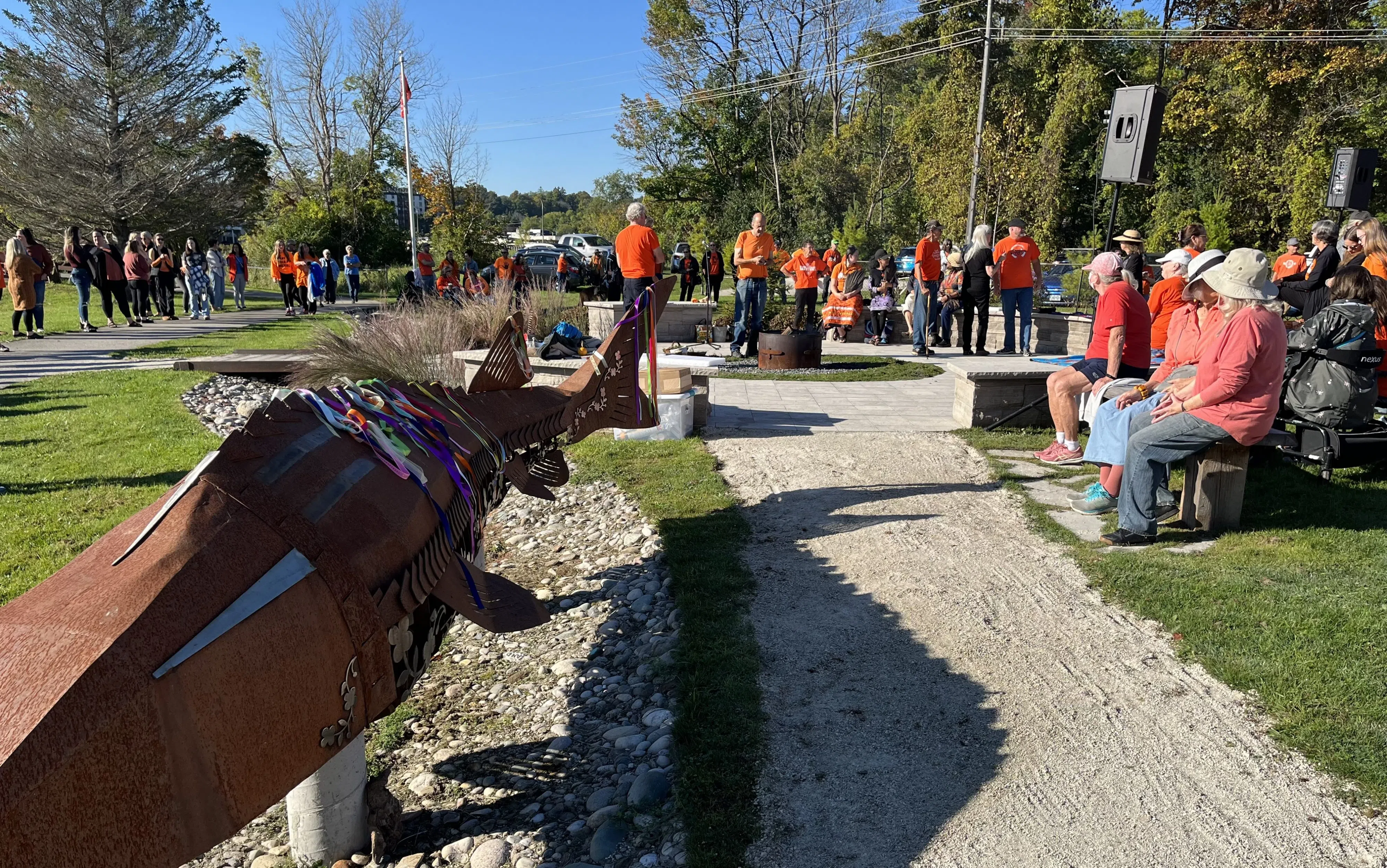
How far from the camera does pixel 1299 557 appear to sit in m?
4.86


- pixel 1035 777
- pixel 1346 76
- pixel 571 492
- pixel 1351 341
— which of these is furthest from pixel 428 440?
pixel 1346 76

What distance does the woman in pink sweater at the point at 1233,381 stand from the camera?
15.7 feet

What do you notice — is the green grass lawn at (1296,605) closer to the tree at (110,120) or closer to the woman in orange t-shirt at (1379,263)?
the woman in orange t-shirt at (1379,263)

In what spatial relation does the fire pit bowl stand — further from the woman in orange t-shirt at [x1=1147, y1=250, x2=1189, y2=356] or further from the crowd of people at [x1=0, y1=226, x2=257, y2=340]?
the crowd of people at [x1=0, y1=226, x2=257, y2=340]

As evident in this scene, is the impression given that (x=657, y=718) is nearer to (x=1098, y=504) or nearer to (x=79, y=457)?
(x=1098, y=504)

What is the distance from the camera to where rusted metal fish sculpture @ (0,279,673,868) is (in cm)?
181

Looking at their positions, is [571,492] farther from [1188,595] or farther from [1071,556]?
[1188,595]

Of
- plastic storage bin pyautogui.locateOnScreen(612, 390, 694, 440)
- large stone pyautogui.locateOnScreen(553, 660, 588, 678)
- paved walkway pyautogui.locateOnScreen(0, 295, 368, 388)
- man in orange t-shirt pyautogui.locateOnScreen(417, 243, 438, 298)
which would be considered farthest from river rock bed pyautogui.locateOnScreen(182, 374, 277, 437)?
man in orange t-shirt pyautogui.locateOnScreen(417, 243, 438, 298)

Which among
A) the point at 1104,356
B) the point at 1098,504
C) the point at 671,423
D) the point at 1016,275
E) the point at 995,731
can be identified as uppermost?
the point at 1016,275

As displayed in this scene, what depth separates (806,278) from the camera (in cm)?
1348

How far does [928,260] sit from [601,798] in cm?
1074

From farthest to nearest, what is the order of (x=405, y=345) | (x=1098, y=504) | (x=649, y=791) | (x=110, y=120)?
(x=110, y=120), (x=405, y=345), (x=1098, y=504), (x=649, y=791)

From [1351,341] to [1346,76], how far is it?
19309 mm

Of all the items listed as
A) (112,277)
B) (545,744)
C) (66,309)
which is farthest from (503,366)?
(66,309)
